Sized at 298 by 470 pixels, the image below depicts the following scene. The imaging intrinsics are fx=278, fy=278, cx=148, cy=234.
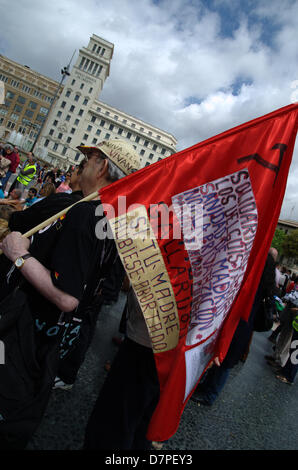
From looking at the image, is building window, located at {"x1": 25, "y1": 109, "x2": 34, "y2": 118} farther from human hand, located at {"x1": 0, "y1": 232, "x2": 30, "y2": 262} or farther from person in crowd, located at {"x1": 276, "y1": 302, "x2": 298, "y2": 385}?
human hand, located at {"x1": 0, "y1": 232, "x2": 30, "y2": 262}

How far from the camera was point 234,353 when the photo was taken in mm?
3080

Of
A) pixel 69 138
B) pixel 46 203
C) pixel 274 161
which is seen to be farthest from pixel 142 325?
pixel 69 138

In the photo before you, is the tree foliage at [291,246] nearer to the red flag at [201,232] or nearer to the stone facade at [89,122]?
the stone facade at [89,122]

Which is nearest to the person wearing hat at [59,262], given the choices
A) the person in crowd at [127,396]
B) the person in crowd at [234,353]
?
the person in crowd at [127,396]

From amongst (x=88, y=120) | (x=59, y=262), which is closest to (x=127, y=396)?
(x=59, y=262)

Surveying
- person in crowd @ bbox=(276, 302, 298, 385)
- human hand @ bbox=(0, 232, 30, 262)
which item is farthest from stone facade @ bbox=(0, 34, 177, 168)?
human hand @ bbox=(0, 232, 30, 262)

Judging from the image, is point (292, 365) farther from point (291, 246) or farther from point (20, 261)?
point (291, 246)

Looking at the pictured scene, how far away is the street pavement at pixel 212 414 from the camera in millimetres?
2120

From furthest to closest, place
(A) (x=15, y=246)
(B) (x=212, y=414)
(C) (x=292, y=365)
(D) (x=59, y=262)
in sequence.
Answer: (C) (x=292, y=365) < (B) (x=212, y=414) < (A) (x=15, y=246) < (D) (x=59, y=262)

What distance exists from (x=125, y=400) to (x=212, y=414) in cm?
194

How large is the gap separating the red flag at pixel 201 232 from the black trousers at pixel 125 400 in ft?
0.61

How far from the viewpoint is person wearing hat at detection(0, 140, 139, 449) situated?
1.32 metres

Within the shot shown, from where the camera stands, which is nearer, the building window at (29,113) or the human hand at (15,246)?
the human hand at (15,246)

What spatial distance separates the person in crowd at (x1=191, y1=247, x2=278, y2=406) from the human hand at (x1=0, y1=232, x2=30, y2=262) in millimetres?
2427
